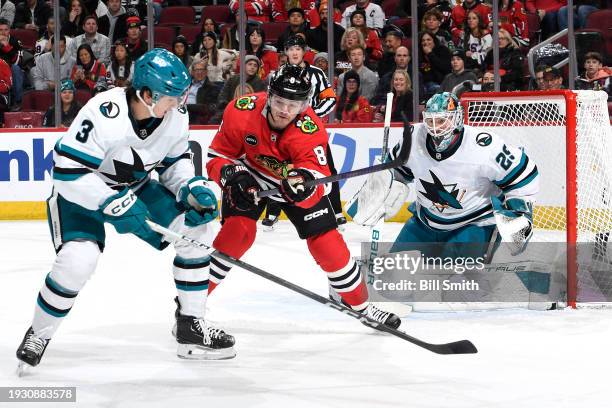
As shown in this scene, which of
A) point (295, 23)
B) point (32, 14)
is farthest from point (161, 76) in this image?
point (32, 14)

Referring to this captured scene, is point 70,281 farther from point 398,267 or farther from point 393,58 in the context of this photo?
point 393,58

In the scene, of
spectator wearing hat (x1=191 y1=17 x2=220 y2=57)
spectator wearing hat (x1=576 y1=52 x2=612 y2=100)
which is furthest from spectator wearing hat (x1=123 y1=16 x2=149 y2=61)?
spectator wearing hat (x1=576 y1=52 x2=612 y2=100)

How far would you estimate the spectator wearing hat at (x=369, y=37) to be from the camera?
7410 millimetres

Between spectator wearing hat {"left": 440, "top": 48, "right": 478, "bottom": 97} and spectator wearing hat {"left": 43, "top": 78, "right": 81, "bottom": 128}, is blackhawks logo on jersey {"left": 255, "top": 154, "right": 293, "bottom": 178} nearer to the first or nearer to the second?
spectator wearing hat {"left": 440, "top": 48, "right": 478, "bottom": 97}

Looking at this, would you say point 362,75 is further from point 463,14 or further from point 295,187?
point 295,187

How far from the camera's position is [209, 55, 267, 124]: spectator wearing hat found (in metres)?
7.34

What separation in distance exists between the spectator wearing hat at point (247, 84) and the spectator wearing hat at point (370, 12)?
758 millimetres

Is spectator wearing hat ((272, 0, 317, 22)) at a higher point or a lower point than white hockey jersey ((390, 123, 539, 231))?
higher

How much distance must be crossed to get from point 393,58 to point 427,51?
24 cm

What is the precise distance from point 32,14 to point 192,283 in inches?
226

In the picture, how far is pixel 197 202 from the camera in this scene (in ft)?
10.7

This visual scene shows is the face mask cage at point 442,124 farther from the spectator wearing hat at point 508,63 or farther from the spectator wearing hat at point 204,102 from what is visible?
the spectator wearing hat at point 204,102

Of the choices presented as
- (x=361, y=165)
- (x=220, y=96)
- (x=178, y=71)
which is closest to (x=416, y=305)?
(x=178, y=71)

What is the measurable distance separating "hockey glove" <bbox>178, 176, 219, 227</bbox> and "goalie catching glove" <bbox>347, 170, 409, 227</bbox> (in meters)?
1.14
